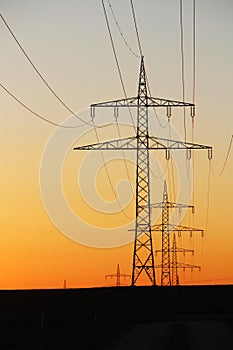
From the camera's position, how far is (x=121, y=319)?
5184 centimetres

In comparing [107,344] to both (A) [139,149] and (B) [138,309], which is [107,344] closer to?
(A) [139,149]

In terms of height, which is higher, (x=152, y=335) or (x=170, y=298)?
(x=170, y=298)

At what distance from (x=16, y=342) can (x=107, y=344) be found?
11.3 ft

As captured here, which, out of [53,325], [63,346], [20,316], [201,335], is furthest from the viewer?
[20,316]

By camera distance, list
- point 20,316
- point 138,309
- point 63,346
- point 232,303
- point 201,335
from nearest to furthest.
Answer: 1. point 63,346
2. point 201,335
3. point 20,316
4. point 138,309
5. point 232,303

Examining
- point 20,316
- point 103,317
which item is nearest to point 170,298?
point 103,317

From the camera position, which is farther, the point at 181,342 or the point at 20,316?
the point at 20,316

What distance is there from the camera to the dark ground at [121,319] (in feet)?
111

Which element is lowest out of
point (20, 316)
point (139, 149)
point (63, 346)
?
point (63, 346)

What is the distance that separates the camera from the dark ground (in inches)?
1331

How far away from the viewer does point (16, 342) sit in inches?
1348

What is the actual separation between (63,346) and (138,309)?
91.0 ft

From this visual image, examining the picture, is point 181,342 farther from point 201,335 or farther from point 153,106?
point 153,106

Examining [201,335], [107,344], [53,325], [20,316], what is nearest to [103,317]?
[20,316]
